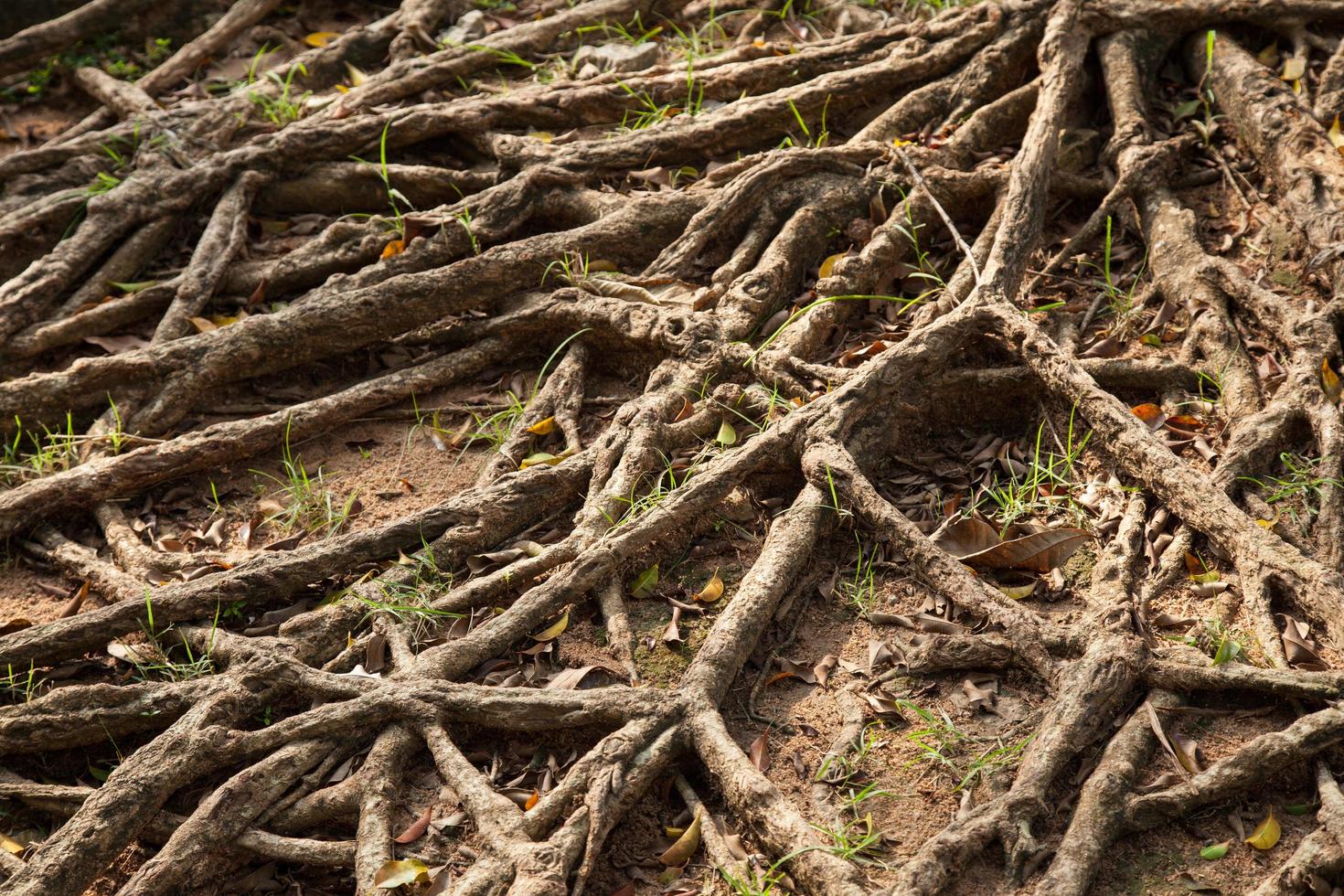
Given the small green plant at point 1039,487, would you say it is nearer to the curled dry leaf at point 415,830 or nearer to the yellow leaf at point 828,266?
the yellow leaf at point 828,266

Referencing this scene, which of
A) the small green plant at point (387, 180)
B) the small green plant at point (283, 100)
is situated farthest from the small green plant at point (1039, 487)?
the small green plant at point (283, 100)

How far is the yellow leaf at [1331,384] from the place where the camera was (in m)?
3.76

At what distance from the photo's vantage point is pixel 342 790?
10.1 ft

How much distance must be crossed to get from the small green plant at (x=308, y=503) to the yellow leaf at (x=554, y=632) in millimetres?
Answer: 928

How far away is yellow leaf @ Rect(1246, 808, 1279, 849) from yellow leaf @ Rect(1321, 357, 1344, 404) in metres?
1.53

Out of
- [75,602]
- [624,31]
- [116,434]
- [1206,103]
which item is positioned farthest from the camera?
[624,31]

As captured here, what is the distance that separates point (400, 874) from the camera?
Result: 9.46ft

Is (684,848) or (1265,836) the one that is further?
(684,848)

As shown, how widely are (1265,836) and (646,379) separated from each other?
2.42 metres

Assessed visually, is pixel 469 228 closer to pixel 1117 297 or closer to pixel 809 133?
pixel 809 133

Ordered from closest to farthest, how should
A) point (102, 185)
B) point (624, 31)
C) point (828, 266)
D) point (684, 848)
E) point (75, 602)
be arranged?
point (684, 848) < point (75, 602) < point (828, 266) < point (102, 185) < point (624, 31)

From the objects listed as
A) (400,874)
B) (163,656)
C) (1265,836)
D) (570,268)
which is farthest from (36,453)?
(1265,836)

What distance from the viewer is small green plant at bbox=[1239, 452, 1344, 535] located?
11.4 ft

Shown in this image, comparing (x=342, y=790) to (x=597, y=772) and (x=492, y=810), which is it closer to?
(x=492, y=810)
